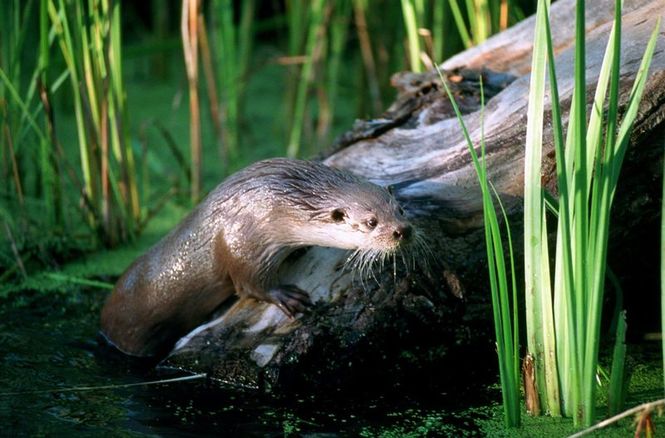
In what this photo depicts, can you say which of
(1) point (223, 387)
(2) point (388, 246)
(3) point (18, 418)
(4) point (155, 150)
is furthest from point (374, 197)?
(4) point (155, 150)

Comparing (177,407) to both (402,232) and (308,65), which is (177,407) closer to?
(402,232)

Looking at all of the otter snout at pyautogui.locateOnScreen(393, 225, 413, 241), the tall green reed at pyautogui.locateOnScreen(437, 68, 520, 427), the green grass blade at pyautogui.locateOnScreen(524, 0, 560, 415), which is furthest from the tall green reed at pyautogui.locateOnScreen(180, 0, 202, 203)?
the green grass blade at pyautogui.locateOnScreen(524, 0, 560, 415)

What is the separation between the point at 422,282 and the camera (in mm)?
2719

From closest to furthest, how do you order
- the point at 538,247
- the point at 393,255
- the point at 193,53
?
the point at 538,247 → the point at 393,255 → the point at 193,53

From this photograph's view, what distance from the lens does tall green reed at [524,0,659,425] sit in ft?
6.39

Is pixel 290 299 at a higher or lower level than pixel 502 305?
lower

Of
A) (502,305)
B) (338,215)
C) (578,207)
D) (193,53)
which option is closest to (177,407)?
(338,215)

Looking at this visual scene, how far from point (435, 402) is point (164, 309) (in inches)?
35.0

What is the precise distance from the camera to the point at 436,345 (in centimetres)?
277

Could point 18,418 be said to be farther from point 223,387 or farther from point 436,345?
point 436,345

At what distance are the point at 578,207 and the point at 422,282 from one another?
0.82 metres

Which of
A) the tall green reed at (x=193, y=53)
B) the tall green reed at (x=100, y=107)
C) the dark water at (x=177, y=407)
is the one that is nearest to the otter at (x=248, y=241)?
the dark water at (x=177, y=407)

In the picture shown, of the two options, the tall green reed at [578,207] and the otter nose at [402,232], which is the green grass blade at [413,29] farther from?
the tall green reed at [578,207]

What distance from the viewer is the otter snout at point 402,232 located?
2508mm
